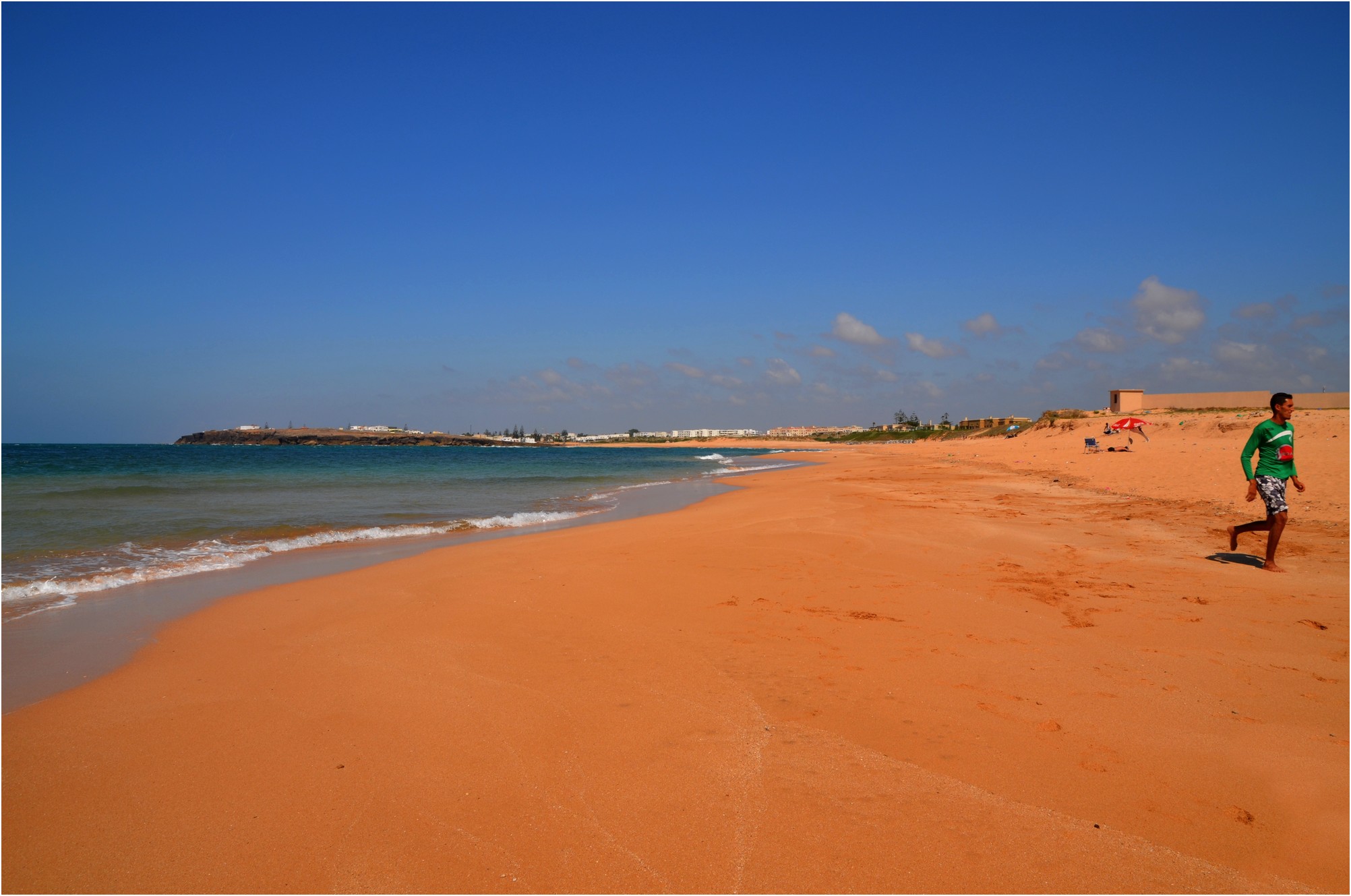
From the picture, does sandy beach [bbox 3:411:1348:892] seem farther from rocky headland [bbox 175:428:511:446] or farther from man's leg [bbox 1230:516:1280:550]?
rocky headland [bbox 175:428:511:446]

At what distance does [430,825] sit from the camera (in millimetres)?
2754

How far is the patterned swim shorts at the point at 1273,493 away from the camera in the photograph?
6.96 metres

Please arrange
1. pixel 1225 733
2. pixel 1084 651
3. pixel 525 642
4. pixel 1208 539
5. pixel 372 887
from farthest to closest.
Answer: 1. pixel 1208 539
2. pixel 525 642
3. pixel 1084 651
4. pixel 1225 733
5. pixel 372 887

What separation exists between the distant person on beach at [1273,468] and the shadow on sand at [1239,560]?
11cm

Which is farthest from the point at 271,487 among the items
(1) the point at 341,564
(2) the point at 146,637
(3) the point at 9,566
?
(2) the point at 146,637

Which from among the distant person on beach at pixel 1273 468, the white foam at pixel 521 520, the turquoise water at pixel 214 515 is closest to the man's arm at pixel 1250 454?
the distant person on beach at pixel 1273 468

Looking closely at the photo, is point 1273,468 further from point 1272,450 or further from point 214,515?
point 214,515

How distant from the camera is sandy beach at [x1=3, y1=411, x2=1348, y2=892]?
A: 2.52m

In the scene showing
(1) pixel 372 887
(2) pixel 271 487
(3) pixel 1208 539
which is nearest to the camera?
(1) pixel 372 887

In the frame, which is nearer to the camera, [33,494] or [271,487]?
[33,494]

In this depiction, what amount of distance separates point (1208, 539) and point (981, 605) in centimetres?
486

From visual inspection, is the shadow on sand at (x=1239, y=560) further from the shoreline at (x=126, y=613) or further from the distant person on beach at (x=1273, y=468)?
the shoreline at (x=126, y=613)

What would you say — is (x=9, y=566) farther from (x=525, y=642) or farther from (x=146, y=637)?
(x=525, y=642)

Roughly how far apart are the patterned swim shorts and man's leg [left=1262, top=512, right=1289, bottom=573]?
6cm
